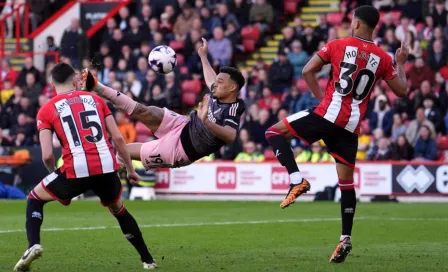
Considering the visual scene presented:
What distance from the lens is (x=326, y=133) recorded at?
10.7 m

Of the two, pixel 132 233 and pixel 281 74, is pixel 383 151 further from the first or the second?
pixel 132 233

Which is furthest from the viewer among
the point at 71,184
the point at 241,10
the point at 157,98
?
the point at 241,10

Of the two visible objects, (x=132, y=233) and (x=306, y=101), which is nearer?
(x=132, y=233)

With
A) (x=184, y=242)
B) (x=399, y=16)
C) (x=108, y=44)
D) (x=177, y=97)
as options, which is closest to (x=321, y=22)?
(x=399, y=16)

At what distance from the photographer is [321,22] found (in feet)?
86.1

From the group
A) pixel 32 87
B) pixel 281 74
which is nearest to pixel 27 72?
pixel 32 87

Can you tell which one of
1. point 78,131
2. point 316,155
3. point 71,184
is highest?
point 78,131

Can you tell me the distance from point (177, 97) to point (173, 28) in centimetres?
321

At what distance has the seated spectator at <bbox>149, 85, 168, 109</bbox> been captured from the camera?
2575 centimetres

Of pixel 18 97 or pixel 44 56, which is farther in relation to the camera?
pixel 44 56

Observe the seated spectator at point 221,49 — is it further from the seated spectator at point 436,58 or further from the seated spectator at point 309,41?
the seated spectator at point 436,58

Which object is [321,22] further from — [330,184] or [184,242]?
[184,242]

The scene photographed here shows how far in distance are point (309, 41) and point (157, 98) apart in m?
4.19

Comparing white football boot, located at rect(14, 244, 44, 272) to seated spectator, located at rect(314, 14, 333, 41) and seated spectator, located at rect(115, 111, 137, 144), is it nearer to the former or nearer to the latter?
seated spectator, located at rect(115, 111, 137, 144)
